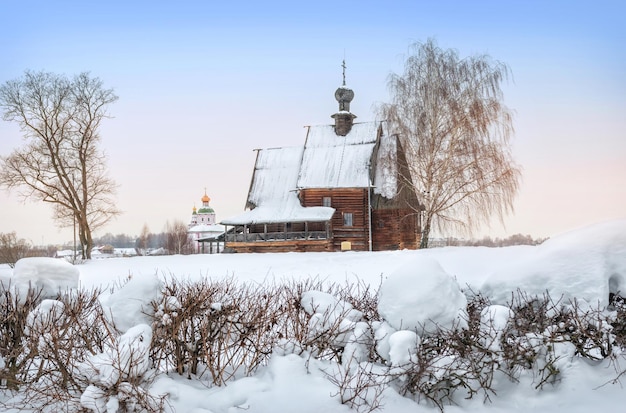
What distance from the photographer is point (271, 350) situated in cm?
540

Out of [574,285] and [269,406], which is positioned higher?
[574,285]

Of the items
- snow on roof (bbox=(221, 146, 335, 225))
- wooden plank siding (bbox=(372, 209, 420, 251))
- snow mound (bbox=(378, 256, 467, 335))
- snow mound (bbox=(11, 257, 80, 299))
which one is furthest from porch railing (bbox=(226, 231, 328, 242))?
snow mound (bbox=(378, 256, 467, 335))

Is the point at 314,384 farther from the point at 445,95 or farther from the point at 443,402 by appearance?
the point at 445,95

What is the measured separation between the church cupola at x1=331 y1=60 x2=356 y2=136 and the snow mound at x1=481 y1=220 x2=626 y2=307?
74.8ft

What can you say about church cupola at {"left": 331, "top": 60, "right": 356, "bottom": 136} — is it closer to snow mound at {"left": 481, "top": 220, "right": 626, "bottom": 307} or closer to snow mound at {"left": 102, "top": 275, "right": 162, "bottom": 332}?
snow mound at {"left": 481, "top": 220, "right": 626, "bottom": 307}

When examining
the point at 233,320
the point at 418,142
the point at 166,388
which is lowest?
the point at 166,388

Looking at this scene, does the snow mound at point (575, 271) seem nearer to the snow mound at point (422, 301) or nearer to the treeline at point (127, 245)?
the snow mound at point (422, 301)

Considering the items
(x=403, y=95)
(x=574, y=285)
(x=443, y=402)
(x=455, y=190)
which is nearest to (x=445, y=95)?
(x=403, y=95)

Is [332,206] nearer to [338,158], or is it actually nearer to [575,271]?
[338,158]

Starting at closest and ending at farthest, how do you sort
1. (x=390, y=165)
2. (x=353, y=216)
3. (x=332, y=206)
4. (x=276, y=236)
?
(x=390, y=165) < (x=276, y=236) < (x=353, y=216) < (x=332, y=206)

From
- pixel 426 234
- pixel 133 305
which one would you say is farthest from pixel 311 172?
pixel 133 305

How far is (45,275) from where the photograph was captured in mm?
7289

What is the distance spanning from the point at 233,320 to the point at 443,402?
233cm

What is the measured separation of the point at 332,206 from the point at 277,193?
11.4 feet
